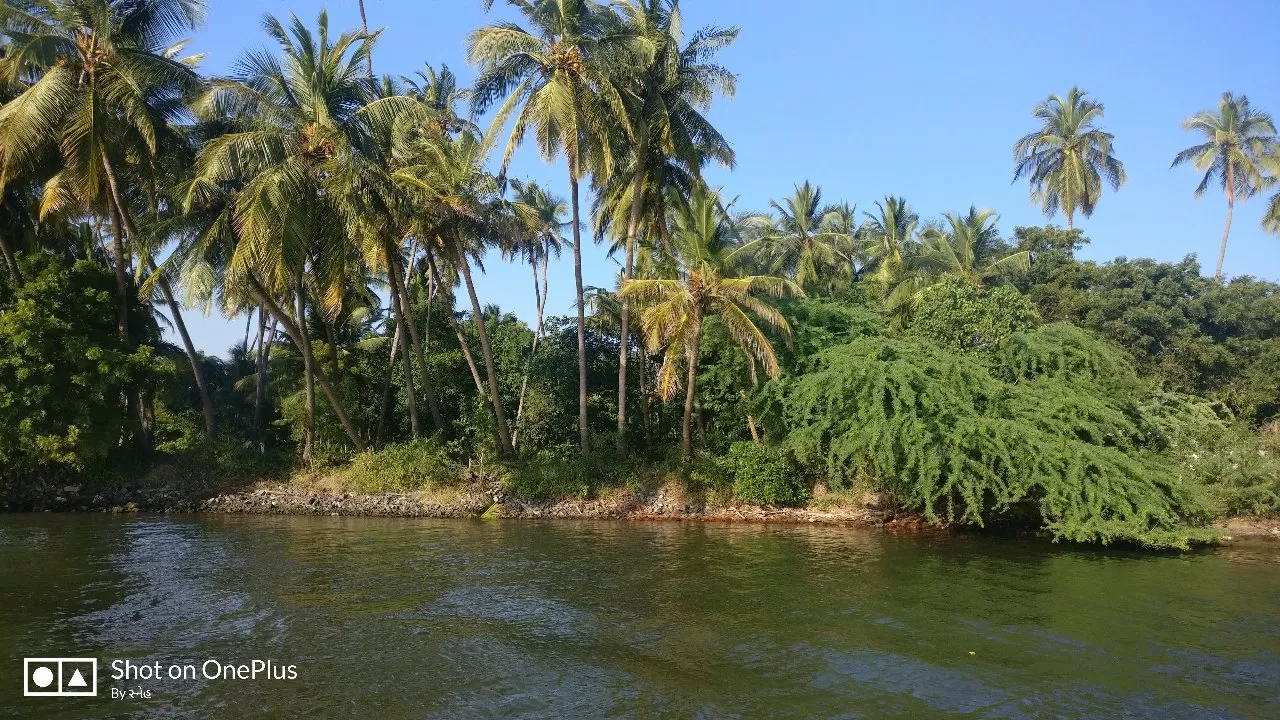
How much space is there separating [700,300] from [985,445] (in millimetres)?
8070

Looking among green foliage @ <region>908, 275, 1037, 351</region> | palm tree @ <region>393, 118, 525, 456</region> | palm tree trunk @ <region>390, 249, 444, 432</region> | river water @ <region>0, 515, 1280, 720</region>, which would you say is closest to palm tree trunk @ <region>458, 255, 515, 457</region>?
palm tree @ <region>393, 118, 525, 456</region>

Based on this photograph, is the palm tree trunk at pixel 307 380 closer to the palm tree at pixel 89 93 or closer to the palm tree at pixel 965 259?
the palm tree at pixel 89 93

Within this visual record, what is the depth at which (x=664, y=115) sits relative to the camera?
2408cm

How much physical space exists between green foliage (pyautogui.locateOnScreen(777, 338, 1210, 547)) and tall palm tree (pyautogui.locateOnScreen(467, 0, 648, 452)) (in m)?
9.10

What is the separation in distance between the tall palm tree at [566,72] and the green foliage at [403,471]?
31.4 ft

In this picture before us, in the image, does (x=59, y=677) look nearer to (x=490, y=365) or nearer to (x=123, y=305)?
(x=490, y=365)

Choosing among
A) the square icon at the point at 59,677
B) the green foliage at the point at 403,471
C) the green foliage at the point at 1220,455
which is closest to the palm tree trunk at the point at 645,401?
the green foliage at the point at 403,471

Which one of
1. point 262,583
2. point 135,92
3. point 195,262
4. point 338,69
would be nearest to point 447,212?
point 338,69

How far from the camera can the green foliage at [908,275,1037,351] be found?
899 inches

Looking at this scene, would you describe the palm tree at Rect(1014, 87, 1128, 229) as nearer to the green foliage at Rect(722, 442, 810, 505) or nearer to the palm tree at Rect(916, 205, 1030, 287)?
the palm tree at Rect(916, 205, 1030, 287)

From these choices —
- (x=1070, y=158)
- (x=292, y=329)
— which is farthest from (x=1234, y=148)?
(x=292, y=329)

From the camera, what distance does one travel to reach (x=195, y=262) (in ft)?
78.0

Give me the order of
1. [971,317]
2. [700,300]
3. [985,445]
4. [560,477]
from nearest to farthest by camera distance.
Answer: [985,445] → [700,300] → [971,317] → [560,477]

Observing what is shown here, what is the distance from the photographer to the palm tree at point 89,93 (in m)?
22.1
